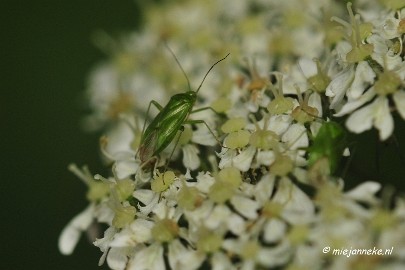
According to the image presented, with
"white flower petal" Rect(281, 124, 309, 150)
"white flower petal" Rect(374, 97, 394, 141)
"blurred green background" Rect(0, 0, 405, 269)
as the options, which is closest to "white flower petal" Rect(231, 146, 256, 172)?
"white flower petal" Rect(281, 124, 309, 150)

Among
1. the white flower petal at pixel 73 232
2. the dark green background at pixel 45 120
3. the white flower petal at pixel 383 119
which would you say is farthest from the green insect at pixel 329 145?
the dark green background at pixel 45 120

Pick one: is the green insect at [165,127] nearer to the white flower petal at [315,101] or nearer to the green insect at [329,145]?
the white flower petal at [315,101]

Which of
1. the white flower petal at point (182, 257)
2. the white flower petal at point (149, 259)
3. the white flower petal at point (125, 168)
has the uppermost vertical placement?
the white flower petal at point (125, 168)

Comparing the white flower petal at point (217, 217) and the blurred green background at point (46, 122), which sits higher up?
the blurred green background at point (46, 122)

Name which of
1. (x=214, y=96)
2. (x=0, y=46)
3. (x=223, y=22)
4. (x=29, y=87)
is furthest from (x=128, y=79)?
(x=0, y=46)

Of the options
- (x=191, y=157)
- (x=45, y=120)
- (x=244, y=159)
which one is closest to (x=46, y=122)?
(x=45, y=120)

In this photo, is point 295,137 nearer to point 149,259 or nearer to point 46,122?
point 149,259

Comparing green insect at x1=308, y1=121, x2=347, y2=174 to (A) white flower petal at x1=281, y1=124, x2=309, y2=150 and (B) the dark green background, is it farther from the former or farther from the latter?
(B) the dark green background

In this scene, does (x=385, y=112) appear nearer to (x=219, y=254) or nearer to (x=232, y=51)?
(x=219, y=254)
